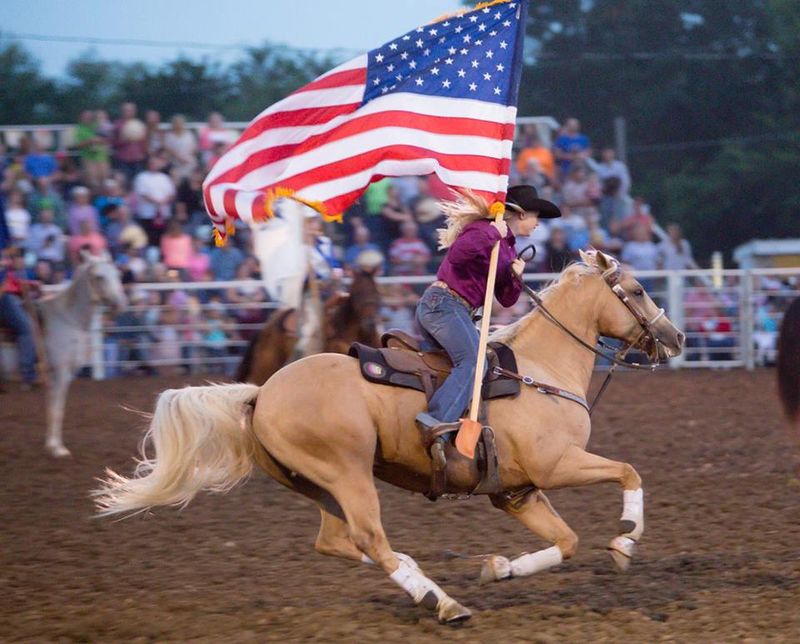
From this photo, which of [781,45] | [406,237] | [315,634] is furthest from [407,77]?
[781,45]

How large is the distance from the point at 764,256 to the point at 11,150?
1220 centimetres

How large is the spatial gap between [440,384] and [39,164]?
10.2 meters

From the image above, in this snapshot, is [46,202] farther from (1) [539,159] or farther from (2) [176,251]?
(1) [539,159]

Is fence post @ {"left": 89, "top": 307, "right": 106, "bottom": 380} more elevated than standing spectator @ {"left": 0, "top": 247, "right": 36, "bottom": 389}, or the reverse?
standing spectator @ {"left": 0, "top": 247, "right": 36, "bottom": 389}

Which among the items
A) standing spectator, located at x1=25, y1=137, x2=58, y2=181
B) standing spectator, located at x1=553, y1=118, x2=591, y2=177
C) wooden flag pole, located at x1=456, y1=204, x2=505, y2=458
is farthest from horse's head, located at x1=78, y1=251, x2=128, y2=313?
standing spectator, located at x1=553, y1=118, x2=591, y2=177

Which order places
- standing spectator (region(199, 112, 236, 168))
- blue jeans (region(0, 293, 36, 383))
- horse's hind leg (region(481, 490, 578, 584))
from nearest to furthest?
horse's hind leg (region(481, 490, 578, 584))
blue jeans (region(0, 293, 36, 383))
standing spectator (region(199, 112, 236, 168))

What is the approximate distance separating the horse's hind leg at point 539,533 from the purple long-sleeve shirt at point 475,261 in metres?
0.90

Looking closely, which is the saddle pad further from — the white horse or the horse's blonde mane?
the white horse

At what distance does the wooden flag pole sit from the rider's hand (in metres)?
0.08

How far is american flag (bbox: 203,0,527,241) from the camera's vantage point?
5.79 m

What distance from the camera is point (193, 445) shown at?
203 inches

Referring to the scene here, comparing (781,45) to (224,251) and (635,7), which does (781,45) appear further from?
(224,251)

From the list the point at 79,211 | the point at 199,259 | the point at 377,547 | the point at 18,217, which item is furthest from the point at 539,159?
the point at 377,547

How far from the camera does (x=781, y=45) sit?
2825 cm
